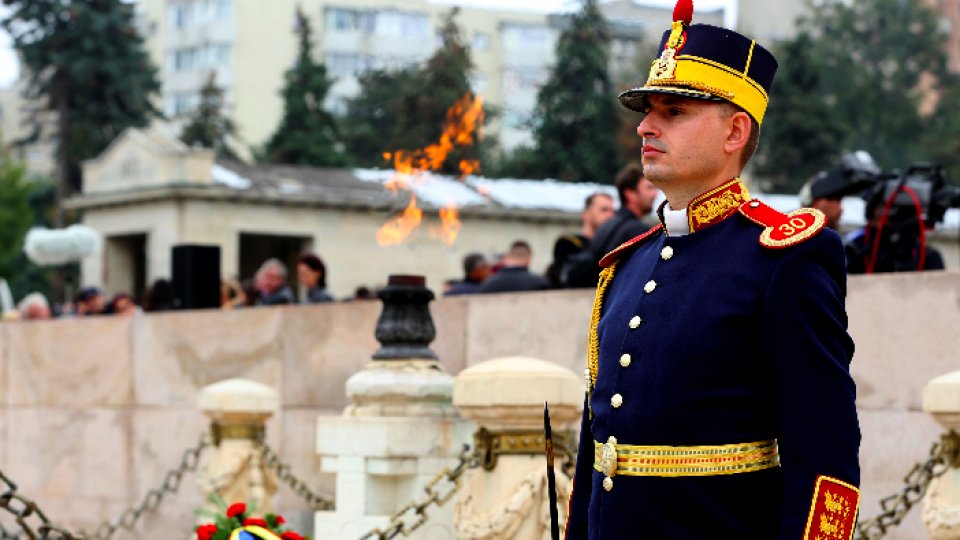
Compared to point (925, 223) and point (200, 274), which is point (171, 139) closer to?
point (200, 274)

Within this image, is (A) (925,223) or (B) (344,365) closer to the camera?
(A) (925,223)

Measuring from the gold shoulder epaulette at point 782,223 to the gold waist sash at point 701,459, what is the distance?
0.42 m

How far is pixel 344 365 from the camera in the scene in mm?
12305

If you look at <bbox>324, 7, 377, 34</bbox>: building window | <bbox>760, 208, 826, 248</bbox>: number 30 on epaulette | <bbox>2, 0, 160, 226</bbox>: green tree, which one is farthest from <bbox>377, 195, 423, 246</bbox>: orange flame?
Answer: <bbox>324, 7, 377, 34</bbox>: building window

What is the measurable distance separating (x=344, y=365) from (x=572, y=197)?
20084 millimetres

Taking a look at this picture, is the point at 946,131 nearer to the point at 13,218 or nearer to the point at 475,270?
the point at 13,218

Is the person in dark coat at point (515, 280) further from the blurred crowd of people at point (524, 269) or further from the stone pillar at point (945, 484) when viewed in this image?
the stone pillar at point (945, 484)

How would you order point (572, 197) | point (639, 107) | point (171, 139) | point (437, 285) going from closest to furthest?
1. point (639, 107)
2. point (437, 285)
3. point (572, 197)
4. point (171, 139)

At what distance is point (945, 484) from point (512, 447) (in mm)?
1578

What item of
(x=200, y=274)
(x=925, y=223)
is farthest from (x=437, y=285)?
(x=925, y=223)

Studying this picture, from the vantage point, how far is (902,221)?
370 inches

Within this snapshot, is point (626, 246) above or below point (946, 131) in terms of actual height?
below

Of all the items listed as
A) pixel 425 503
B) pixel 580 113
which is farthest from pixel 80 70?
pixel 425 503

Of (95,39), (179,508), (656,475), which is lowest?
(179,508)
